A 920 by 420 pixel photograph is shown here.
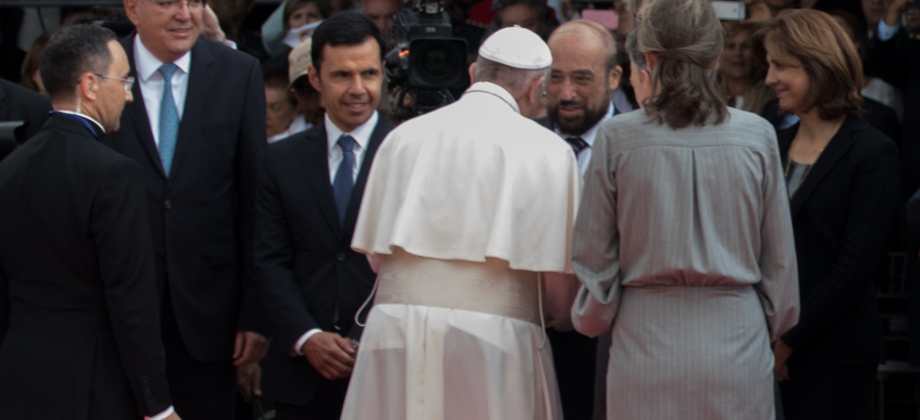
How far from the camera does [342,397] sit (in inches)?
152

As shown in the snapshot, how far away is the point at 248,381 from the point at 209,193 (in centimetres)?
141

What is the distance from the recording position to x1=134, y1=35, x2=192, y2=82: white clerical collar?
13.3 feet

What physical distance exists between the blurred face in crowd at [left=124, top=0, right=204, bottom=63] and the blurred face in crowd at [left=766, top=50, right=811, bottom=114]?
209 centimetres

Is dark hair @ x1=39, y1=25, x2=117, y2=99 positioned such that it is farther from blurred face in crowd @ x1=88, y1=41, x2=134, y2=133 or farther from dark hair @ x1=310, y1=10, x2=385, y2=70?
dark hair @ x1=310, y1=10, x2=385, y2=70

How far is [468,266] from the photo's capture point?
132 inches

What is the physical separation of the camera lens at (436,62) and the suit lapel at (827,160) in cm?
137

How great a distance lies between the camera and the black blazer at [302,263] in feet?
12.5

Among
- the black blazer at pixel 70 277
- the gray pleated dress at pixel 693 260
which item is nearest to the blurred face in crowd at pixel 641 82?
the gray pleated dress at pixel 693 260

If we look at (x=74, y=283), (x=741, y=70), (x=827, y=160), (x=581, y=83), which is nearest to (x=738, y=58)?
(x=741, y=70)

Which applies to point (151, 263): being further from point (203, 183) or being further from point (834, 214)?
point (834, 214)

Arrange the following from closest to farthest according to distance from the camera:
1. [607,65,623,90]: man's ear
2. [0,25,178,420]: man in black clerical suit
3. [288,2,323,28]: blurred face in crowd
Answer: [0,25,178,420]: man in black clerical suit
[607,65,623,90]: man's ear
[288,2,323,28]: blurred face in crowd

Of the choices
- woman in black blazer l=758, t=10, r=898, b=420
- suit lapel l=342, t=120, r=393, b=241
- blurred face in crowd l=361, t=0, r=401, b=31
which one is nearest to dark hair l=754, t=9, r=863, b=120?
woman in black blazer l=758, t=10, r=898, b=420

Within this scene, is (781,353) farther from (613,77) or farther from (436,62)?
(436,62)

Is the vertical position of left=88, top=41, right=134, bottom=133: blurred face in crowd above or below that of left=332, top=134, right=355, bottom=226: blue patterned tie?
above
